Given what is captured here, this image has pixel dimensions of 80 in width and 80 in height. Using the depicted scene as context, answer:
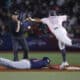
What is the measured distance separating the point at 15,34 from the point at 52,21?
31.2 inches

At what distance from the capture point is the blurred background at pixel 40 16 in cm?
834

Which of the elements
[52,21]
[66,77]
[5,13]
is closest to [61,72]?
[66,77]

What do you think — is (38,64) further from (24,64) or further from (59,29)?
(59,29)

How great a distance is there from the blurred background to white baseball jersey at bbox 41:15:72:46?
124 mm

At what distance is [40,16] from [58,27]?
1.65 ft

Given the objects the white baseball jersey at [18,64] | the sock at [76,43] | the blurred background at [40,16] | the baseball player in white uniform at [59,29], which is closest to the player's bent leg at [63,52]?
the baseball player in white uniform at [59,29]

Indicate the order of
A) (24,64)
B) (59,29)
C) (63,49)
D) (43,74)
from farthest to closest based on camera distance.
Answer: (63,49) → (59,29) → (24,64) → (43,74)

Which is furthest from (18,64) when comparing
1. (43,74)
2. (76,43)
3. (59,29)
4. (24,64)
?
(76,43)

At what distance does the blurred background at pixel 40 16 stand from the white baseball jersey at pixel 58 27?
12cm

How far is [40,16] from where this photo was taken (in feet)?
27.6

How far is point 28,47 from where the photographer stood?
28.1ft

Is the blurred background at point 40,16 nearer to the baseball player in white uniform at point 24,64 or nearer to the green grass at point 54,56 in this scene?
the green grass at point 54,56

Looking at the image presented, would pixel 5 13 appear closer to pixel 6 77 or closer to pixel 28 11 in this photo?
pixel 28 11

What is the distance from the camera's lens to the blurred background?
27.3 feet
